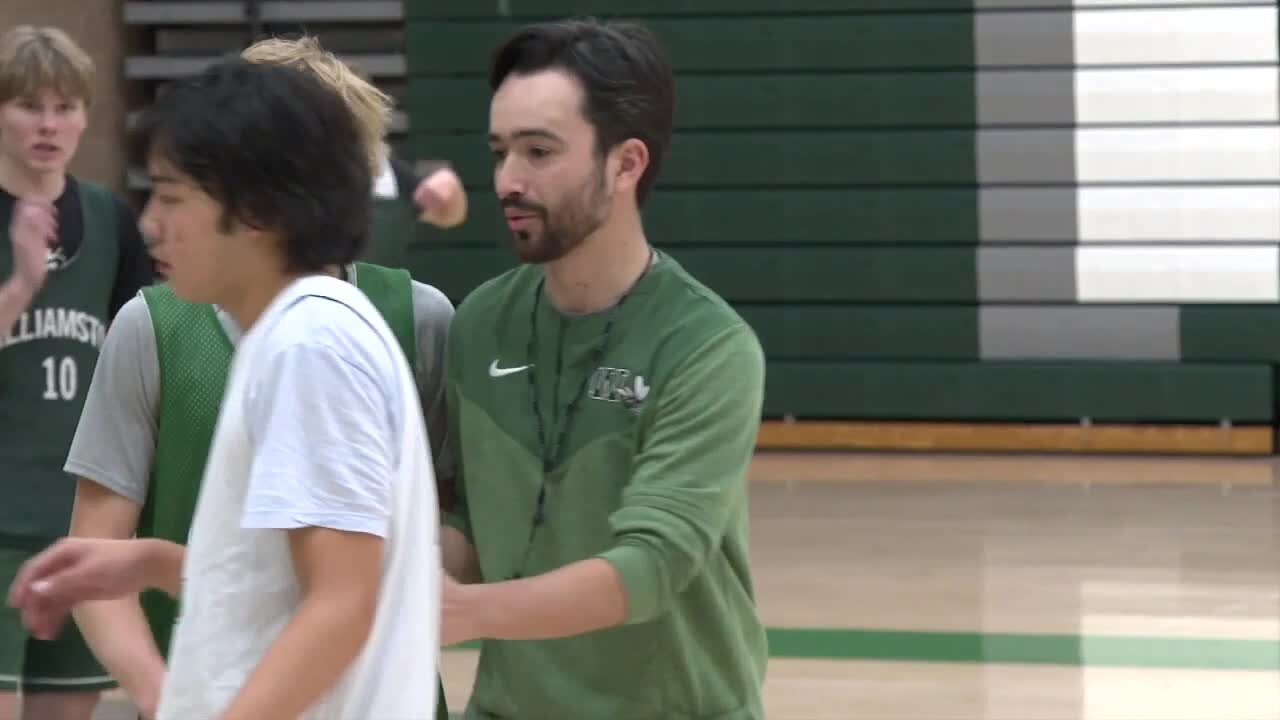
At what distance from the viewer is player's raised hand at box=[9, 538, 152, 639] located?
1.45 meters

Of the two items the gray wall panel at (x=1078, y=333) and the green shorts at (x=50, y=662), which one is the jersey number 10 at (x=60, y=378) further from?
the gray wall panel at (x=1078, y=333)

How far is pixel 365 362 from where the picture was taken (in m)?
1.35

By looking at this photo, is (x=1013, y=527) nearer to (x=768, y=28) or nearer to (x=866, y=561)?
(x=866, y=561)

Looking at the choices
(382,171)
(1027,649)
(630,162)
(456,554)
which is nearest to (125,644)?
(456,554)

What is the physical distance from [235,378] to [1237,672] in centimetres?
378

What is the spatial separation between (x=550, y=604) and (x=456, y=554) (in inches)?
14.2

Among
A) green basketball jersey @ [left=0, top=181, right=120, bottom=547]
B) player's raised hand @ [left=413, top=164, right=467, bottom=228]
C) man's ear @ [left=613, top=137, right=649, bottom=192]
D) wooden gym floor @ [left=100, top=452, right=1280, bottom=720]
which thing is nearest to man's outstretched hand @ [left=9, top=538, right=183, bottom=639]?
man's ear @ [left=613, top=137, right=649, bottom=192]

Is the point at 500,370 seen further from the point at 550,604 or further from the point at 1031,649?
the point at 1031,649

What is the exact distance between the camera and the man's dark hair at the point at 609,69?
1.91 meters

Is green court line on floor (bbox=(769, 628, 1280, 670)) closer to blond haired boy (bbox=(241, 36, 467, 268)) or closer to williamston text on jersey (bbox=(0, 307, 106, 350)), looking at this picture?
williamston text on jersey (bbox=(0, 307, 106, 350))

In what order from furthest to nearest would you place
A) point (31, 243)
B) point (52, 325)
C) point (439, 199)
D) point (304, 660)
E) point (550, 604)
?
point (52, 325) < point (31, 243) < point (439, 199) < point (550, 604) < point (304, 660)

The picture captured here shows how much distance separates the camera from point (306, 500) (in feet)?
4.31

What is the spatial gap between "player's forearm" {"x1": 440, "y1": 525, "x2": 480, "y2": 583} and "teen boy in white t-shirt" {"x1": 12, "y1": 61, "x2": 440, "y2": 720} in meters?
0.59

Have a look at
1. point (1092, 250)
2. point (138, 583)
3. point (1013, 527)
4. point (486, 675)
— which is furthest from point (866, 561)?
point (138, 583)
